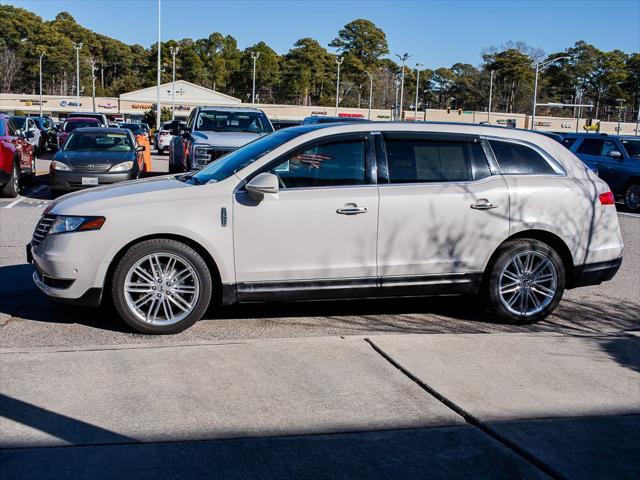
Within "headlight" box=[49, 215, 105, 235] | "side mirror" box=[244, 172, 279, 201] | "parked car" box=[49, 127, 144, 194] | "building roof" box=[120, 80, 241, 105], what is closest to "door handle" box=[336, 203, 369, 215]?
"side mirror" box=[244, 172, 279, 201]

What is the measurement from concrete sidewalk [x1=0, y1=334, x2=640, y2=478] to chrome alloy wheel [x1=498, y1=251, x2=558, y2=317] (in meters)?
0.74

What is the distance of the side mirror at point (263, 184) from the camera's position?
590 centimetres

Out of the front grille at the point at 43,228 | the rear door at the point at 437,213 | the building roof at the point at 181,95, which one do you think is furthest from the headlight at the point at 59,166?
the building roof at the point at 181,95

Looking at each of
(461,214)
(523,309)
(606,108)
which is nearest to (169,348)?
(461,214)

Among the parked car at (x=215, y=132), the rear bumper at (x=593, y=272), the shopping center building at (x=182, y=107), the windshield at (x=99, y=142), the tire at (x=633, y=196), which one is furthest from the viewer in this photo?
the shopping center building at (x=182, y=107)

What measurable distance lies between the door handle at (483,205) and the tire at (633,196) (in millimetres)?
13277

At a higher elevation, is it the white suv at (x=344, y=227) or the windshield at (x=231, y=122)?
the windshield at (x=231, y=122)

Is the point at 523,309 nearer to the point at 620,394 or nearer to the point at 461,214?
the point at 461,214

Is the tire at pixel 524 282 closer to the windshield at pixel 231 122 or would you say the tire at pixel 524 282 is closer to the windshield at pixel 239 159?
the windshield at pixel 239 159

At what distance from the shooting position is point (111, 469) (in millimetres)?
3637

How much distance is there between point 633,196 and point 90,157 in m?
12.8

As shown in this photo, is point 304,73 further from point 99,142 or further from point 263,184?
point 263,184

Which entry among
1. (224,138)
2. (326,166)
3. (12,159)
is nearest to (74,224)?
(326,166)

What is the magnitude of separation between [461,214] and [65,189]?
11.0 m
